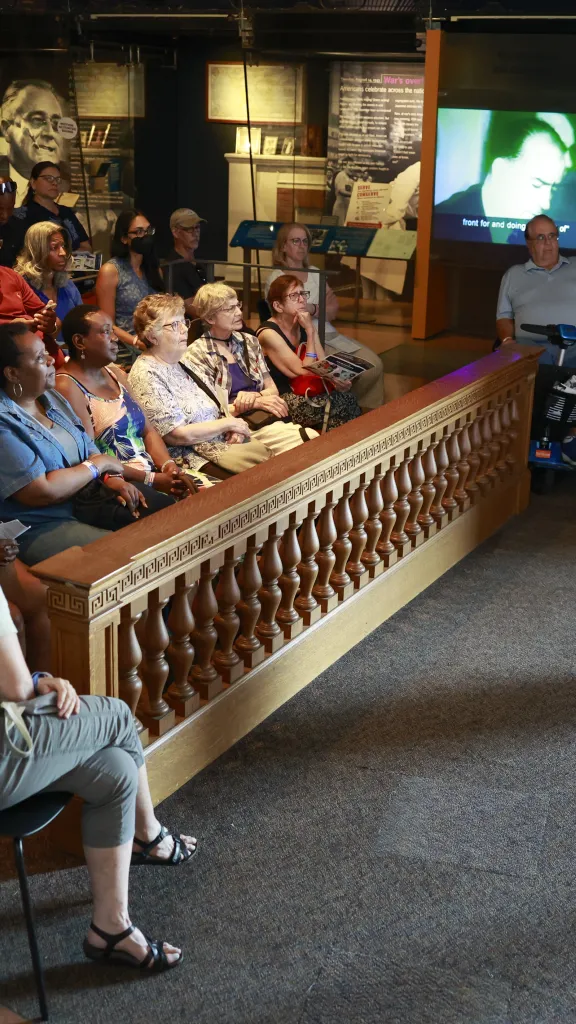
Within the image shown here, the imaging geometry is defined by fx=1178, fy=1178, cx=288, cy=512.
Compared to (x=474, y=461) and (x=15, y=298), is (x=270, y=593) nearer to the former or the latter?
(x=474, y=461)

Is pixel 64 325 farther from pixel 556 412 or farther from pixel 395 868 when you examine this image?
pixel 556 412

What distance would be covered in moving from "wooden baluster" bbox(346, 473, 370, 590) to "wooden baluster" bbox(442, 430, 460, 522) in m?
0.89

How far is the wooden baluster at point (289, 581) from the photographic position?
390 centimetres

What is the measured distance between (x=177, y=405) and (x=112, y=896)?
2.68 meters

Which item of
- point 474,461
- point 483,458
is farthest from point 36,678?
point 483,458

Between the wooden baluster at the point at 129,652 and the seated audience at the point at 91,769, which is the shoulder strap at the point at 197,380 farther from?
the seated audience at the point at 91,769

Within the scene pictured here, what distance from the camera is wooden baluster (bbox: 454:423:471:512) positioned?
5344 millimetres

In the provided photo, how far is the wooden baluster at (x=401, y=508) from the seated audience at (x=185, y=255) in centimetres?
326

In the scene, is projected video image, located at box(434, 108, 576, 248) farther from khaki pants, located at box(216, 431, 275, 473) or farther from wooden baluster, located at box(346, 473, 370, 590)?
wooden baluster, located at box(346, 473, 370, 590)

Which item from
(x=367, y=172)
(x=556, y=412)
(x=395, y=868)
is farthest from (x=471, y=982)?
(x=367, y=172)

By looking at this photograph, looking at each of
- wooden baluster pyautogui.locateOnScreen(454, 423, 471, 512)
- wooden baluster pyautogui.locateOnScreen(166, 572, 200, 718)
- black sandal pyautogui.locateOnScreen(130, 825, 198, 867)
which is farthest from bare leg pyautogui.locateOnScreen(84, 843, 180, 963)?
wooden baluster pyautogui.locateOnScreen(454, 423, 471, 512)

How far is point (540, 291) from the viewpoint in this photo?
717 centimetres

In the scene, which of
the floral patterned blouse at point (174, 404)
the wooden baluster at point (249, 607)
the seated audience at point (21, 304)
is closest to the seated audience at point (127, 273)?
the seated audience at point (21, 304)

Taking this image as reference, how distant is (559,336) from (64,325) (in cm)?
327
